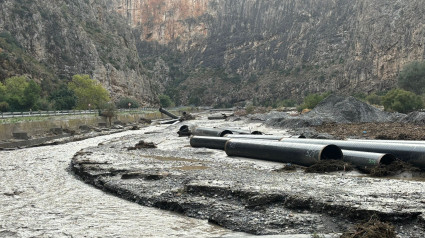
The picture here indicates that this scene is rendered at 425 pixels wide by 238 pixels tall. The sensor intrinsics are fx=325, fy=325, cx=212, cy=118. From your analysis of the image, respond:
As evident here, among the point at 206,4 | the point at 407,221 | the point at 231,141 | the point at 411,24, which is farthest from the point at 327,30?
the point at 407,221

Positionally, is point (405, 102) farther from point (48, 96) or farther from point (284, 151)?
point (48, 96)

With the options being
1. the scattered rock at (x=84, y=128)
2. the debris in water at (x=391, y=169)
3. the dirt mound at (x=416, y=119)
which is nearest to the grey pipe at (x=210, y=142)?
the debris in water at (x=391, y=169)

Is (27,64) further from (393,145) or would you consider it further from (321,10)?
(321,10)

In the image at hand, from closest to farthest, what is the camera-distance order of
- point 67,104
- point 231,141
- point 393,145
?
point 393,145, point 231,141, point 67,104

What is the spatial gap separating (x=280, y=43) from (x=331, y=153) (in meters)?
160

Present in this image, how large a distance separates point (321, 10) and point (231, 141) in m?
160

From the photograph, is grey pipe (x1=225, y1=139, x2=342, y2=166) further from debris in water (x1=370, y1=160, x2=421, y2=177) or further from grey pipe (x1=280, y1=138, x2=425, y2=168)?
debris in water (x1=370, y1=160, x2=421, y2=177)

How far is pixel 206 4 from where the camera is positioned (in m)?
197

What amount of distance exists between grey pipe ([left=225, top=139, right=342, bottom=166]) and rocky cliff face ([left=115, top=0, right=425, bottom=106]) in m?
88.5

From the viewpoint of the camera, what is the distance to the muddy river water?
6633mm

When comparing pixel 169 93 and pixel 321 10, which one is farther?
pixel 169 93

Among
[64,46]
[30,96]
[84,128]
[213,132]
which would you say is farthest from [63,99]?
[213,132]

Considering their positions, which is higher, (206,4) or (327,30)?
(206,4)

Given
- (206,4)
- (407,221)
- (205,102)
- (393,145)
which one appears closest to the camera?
(407,221)
